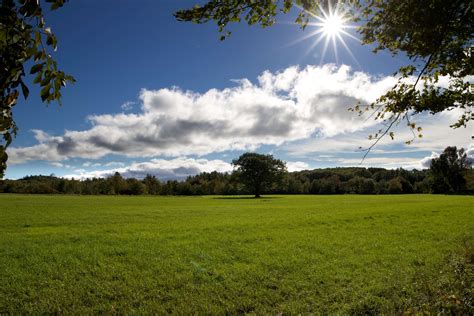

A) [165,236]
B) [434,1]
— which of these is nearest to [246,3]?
[434,1]

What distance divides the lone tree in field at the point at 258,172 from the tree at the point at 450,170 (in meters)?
59.3

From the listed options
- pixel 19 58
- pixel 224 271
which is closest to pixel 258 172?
pixel 224 271

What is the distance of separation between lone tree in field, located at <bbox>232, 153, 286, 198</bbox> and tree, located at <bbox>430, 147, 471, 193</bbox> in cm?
5933

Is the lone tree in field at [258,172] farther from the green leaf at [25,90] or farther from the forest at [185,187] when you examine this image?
the green leaf at [25,90]

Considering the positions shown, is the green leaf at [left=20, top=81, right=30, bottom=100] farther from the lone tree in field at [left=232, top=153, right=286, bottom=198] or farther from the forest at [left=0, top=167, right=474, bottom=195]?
the forest at [left=0, top=167, right=474, bottom=195]

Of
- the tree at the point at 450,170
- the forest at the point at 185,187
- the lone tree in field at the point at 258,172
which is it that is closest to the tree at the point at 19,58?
the lone tree in field at the point at 258,172

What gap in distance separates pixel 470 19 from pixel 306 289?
819 centimetres

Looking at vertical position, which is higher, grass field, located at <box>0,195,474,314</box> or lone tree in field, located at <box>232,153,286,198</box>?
lone tree in field, located at <box>232,153,286,198</box>

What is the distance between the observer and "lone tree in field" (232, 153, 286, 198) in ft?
293

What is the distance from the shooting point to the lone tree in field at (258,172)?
3514 inches

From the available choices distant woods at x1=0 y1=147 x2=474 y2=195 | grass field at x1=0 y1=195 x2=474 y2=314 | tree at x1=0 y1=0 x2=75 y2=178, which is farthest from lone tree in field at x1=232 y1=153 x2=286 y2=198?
tree at x1=0 y1=0 x2=75 y2=178

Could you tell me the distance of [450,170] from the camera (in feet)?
Answer: 347

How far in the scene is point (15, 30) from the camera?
2.21 m

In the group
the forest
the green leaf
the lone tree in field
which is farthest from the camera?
the forest
